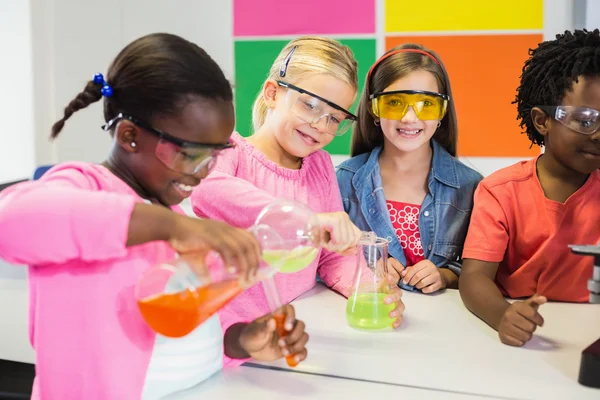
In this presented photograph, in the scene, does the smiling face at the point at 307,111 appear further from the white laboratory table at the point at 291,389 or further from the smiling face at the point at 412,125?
the white laboratory table at the point at 291,389

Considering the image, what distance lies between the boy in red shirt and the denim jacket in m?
0.16

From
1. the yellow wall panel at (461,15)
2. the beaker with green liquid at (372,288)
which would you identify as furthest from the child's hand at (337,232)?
the yellow wall panel at (461,15)

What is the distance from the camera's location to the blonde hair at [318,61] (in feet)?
5.21

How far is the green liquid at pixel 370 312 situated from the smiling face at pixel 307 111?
0.43 m

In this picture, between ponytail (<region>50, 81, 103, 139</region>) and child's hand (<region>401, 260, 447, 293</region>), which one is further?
child's hand (<region>401, 260, 447, 293</region>)

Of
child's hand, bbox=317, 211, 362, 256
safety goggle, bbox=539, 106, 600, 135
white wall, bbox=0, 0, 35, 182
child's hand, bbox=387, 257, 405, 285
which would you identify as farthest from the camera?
white wall, bbox=0, 0, 35, 182

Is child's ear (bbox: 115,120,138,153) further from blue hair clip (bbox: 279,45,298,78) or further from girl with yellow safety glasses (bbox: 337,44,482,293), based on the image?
girl with yellow safety glasses (bbox: 337,44,482,293)

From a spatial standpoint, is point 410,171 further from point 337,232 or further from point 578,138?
point 337,232

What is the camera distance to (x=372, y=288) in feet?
4.50

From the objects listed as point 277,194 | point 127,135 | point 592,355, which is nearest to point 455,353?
point 592,355

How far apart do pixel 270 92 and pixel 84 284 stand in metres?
0.86

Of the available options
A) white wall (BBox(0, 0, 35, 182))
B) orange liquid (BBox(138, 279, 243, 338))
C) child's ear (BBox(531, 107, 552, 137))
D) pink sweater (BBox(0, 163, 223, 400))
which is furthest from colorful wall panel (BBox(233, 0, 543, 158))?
orange liquid (BBox(138, 279, 243, 338))

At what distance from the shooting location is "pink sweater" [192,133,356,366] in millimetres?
1515

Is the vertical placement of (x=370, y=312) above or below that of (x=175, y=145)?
below
